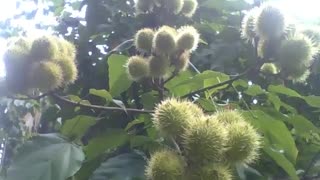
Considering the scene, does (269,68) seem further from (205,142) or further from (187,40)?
(205,142)

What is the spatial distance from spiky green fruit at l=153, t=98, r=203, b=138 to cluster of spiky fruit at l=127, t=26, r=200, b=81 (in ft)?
0.52

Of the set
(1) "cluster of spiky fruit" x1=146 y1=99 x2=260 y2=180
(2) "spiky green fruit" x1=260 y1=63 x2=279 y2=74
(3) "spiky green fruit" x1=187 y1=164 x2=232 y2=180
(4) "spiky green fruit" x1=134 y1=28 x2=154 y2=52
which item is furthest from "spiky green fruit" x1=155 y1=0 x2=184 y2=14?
(3) "spiky green fruit" x1=187 y1=164 x2=232 y2=180

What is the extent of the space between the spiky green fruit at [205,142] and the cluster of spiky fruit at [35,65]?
0.88 ft

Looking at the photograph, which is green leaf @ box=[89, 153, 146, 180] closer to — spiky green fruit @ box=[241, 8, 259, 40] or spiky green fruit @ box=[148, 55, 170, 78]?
spiky green fruit @ box=[148, 55, 170, 78]

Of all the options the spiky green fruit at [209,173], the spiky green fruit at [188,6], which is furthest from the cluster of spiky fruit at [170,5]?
the spiky green fruit at [209,173]

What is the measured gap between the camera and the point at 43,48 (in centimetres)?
96

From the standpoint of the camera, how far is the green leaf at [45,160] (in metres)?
0.87

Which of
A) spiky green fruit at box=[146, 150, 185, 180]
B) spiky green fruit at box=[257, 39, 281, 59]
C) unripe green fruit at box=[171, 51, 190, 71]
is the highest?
spiky green fruit at box=[257, 39, 281, 59]

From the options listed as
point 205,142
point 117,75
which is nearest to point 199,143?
point 205,142

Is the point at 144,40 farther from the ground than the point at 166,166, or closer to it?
farther from the ground

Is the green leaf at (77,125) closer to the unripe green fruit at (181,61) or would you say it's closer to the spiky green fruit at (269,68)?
the unripe green fruit at (181,61)

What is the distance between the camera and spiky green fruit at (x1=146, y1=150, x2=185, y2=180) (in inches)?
31.5

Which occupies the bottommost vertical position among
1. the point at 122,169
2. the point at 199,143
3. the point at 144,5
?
the point at 122,169

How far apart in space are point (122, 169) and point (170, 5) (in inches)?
16.7
